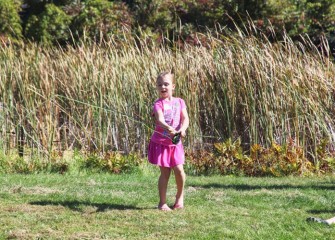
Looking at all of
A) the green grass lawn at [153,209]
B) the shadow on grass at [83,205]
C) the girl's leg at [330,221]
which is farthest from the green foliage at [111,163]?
the girl's leg at [330,221]

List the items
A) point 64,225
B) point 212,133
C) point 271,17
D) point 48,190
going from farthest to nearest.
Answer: point 271,17 < point 212,133 < point 48,190 < point 64,225

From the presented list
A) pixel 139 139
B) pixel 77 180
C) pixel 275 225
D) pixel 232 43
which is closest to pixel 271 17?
pixel 232 43

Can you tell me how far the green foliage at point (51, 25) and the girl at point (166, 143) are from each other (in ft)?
A: 34.0

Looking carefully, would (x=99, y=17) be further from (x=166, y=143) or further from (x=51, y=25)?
(x=166, y=143)

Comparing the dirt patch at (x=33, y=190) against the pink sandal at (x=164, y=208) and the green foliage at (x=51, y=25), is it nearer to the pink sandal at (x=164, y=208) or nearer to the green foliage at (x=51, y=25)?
the pink sandal at (x=164, y=208)

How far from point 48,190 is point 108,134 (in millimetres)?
2753

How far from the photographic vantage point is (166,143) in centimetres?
702

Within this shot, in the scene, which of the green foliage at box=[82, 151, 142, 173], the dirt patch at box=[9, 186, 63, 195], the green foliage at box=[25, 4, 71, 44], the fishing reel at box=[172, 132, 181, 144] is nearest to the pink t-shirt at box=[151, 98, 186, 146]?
the fishing reel at box=[172, 132, 181, 144]

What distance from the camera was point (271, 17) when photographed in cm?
1675

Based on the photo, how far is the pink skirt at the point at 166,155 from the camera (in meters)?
6.95

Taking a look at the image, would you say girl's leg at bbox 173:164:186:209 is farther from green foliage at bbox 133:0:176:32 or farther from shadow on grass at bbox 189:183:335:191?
green foliage at bbox 133:0:176:32

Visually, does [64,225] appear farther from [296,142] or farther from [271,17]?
[271,17]

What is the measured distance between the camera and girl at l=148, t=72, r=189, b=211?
6.96 m

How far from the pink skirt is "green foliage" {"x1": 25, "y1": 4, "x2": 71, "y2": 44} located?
1048cm
